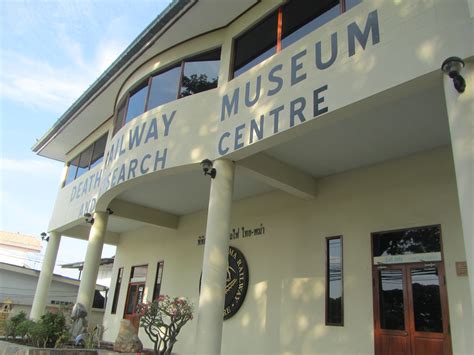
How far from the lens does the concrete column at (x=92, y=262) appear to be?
38.7 ft

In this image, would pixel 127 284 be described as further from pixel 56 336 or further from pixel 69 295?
pixel 69 295

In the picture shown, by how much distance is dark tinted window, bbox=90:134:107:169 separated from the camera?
14.1m

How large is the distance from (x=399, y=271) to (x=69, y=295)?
1927 cm

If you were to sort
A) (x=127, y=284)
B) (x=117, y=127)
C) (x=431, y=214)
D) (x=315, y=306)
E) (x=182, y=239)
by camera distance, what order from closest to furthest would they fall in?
(x=431, y=214)
(x=315, y=306)
(x=117, y=127)
(x=182, y=239)
(x=127, y=284)

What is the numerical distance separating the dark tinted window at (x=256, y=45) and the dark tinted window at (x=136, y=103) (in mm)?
3095

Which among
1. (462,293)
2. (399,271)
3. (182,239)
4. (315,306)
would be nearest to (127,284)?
(182,239)

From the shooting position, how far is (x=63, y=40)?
925 centimetres

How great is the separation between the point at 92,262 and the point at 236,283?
14.5 ft

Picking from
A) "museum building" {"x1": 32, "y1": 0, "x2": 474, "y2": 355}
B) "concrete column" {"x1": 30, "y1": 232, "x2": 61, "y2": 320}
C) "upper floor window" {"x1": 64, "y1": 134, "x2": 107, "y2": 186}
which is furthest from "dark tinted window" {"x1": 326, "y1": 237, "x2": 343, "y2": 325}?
"concrete column" {"x1": 30, "y1": 232, "x2": 61, "y2": 320}

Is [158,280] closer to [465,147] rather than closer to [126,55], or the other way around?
[126,55]

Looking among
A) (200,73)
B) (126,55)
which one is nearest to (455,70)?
(200,73)

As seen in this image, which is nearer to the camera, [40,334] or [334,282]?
[334,282]

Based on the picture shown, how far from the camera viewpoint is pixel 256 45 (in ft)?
27.2

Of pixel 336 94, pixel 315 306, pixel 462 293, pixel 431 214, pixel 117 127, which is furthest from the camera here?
pixel 117 127
